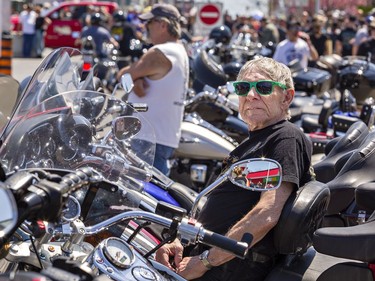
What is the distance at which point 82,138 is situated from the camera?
3.37m

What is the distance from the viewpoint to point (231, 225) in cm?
355

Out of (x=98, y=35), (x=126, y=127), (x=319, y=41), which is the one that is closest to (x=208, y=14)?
(x=98, y=35)

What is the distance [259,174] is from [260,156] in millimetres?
749

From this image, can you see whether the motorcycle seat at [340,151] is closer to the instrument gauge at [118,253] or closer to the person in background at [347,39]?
the instrument gauge at [118,253]

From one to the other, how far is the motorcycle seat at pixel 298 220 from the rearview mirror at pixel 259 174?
603 mm

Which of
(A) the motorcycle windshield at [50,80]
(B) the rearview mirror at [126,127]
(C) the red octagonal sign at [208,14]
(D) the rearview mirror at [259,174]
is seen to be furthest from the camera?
(C) the red octagonal sign at [208,14]

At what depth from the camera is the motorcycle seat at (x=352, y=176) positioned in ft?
14.4

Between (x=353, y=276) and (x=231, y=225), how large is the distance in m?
0.63

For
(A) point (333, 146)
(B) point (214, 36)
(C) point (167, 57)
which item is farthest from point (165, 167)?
(B) point (214, 36)

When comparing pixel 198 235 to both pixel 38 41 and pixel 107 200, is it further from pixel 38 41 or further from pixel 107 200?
pixel 38 41

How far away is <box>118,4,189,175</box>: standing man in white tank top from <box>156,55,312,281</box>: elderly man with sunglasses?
8.24ft

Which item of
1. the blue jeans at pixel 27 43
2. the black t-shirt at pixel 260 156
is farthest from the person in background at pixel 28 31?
the black t-shirt at pixel 260 156

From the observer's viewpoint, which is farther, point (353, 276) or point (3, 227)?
point (353, 276)

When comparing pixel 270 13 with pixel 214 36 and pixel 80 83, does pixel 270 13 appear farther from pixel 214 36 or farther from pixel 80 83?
pixel 80 83
